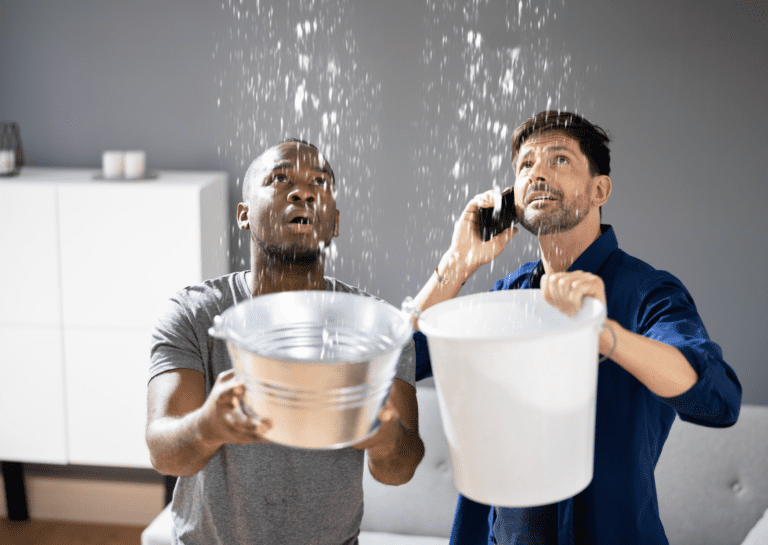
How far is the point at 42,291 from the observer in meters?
2.62

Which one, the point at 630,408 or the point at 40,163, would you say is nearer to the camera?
the point at 630,408

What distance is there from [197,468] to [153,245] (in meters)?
1.60

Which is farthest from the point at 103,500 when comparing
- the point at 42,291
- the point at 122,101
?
the point at 122,101

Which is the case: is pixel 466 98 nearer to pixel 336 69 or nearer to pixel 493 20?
pixel 493 20

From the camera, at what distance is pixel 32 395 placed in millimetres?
2703

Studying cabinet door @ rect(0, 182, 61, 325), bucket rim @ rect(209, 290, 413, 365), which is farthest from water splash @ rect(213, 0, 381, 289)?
bucket rim @ rect(209, 290, 413, 365)

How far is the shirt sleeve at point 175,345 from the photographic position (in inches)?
45.6

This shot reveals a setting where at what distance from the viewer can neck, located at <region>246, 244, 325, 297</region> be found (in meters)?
1.26

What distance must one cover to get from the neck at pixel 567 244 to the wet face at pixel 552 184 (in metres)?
0.02

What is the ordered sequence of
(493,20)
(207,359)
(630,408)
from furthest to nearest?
1. (493,20)
2. (630,408)
3. (207,359)

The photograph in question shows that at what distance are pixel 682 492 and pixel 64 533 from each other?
234cm

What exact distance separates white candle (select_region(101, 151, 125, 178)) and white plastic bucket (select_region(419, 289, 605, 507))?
6.24ft

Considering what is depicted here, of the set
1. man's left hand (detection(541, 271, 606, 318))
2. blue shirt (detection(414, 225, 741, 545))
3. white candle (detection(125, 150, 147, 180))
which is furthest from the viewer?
white candle (detection(125, 150, 147, 180))

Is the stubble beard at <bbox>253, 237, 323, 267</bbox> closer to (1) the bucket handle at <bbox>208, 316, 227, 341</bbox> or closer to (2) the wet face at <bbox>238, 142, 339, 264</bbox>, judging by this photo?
(2) the wet face at <bbox>238, 142, 339, 264</bbox>
